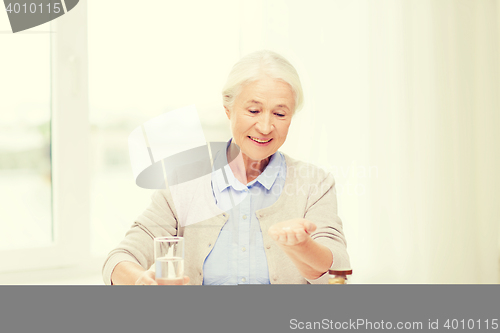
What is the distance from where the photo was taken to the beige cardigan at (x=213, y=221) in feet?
3.34

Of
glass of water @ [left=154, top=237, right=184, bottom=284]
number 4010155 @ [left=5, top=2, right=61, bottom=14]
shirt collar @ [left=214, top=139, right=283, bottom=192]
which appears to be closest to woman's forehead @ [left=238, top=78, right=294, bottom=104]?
shirt collar @ [left=214, top=139, right=283, bottom=192]

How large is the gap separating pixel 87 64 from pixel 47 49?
12cm

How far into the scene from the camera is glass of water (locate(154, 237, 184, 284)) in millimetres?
911

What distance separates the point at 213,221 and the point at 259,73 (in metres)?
0.39

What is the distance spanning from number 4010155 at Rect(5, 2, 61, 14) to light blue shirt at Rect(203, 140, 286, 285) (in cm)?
59

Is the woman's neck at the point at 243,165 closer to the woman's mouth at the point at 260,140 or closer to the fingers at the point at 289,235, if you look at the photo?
the woman's mouth at the point at 260,140

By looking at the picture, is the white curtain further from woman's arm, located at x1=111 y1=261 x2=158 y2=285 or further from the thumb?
woman's arm, located at x1=111 y1=261 x2=158 y2=285

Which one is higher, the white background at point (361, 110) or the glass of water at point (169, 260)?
the white background at point (361, 110)

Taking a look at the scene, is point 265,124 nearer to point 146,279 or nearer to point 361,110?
point 361,110

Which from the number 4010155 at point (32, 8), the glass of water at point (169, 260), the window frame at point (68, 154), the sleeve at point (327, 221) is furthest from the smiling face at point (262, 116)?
the number 4010155 at point (32, 8)
